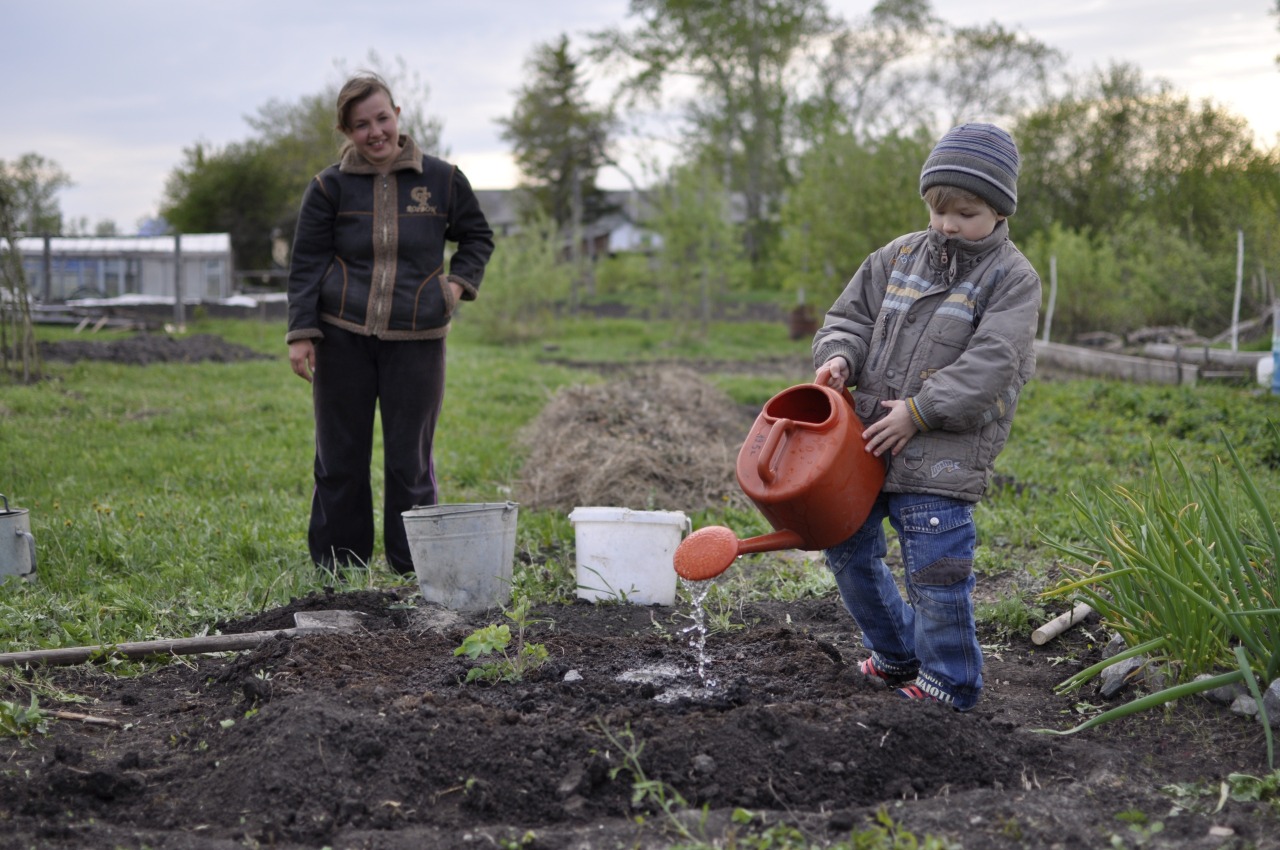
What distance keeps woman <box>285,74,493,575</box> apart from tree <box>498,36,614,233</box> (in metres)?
33.2

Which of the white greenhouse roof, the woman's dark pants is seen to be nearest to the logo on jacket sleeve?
the woman's dark pants

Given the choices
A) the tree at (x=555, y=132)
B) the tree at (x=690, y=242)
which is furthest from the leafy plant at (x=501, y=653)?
the tree at (x=555, y=132)

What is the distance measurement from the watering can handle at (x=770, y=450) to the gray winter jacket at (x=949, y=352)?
12.8 inches

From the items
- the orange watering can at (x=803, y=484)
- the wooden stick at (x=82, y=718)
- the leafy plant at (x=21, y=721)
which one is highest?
the orange watering can at (x=803, y=484)

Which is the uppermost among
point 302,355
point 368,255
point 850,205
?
point 850,205

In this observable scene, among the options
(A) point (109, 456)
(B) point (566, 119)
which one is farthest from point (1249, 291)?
(B) point (566, 119)

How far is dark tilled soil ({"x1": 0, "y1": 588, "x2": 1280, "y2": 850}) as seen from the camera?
89.3 inches

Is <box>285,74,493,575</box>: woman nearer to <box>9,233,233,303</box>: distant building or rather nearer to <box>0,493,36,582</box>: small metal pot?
<box>0,493,36,582</box>: small metal pot

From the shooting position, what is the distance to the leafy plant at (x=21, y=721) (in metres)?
2.84

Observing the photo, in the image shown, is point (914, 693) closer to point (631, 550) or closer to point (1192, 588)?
point (1192, 588)

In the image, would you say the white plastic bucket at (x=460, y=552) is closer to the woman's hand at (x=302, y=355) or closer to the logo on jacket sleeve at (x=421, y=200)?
the woman's hand at (x=302, y=355)

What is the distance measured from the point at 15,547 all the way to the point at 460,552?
75.9 inches

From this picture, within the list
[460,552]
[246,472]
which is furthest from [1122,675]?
[246,472]

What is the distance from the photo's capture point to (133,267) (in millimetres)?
25500
